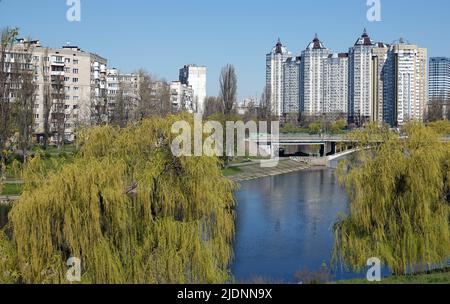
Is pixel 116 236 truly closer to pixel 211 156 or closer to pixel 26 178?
pixel 26 178

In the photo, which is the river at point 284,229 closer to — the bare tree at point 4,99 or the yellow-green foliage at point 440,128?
the yellow-green foliage at point 440,128

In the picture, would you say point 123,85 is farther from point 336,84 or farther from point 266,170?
point 336,84

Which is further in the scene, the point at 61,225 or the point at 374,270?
the point at 374,270

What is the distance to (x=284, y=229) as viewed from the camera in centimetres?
1708

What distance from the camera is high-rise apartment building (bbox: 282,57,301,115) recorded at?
90500 mm

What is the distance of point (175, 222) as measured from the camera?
26.9ft

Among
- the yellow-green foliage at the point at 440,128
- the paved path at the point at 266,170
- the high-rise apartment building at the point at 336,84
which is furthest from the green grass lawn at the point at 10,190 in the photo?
the high-rise apartment building at the point at 336,84

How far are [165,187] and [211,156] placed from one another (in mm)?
996

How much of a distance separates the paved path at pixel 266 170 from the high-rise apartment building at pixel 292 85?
49.1 meters

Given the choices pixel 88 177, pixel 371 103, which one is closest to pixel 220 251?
pixel 88 177

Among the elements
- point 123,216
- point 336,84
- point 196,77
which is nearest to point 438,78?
point 336,84

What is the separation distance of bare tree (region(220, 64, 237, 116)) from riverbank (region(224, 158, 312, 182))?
16.3ft

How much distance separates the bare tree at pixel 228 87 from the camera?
40500 millimetres

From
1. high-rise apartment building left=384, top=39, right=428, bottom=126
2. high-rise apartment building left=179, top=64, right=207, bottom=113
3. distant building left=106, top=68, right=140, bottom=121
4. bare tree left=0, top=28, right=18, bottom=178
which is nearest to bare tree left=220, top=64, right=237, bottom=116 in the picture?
distant building left=106, top=68, right=140, bottom=121
